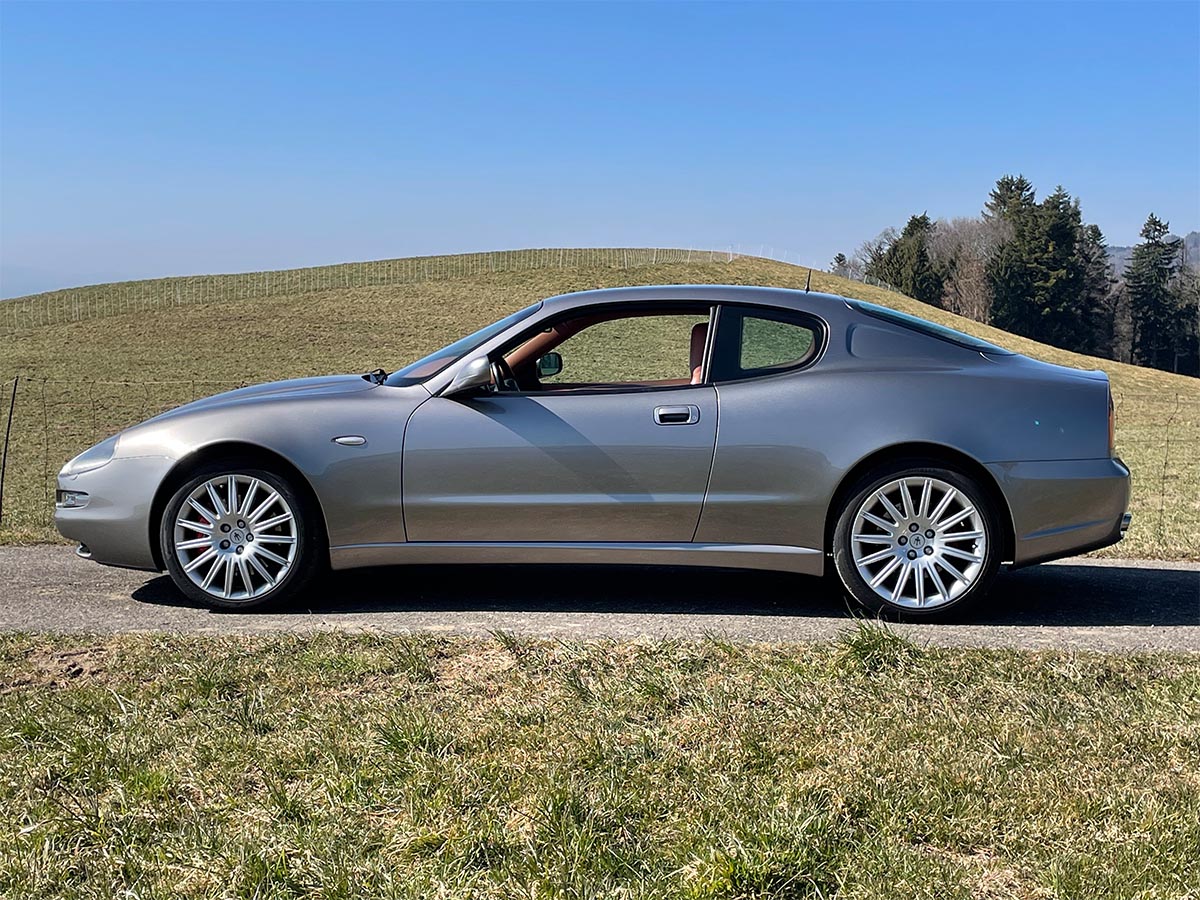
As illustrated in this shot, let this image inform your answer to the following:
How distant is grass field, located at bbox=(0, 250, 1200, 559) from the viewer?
56.0 feet

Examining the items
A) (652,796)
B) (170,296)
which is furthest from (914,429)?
(170,296)

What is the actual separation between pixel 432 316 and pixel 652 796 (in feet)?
176

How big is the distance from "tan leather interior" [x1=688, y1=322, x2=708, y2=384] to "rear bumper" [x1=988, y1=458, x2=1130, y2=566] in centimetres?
146

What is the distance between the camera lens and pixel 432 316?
55.7 meters

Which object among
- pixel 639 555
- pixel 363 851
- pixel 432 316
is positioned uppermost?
pixel 432 316

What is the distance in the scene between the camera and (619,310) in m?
5.91

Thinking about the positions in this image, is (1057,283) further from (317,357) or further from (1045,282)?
(317,357)

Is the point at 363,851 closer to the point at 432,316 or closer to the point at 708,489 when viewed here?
the point at 708,489

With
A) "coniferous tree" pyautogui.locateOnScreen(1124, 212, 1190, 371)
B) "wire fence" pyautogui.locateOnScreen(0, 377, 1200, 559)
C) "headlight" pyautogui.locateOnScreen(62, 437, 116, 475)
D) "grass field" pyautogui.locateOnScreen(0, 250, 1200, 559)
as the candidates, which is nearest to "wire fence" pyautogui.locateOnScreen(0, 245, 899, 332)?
"grass field" pyautogui.locateOnScreen(0, 250, 1200, 559)

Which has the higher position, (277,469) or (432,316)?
(432,316)

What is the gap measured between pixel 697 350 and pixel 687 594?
4.35 feet

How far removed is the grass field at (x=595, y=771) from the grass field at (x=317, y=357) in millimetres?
4519

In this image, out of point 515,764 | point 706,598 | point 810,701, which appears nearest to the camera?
point 515,764

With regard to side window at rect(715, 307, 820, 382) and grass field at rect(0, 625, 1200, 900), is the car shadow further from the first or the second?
side window at rect(715, 307, 820, 382)
